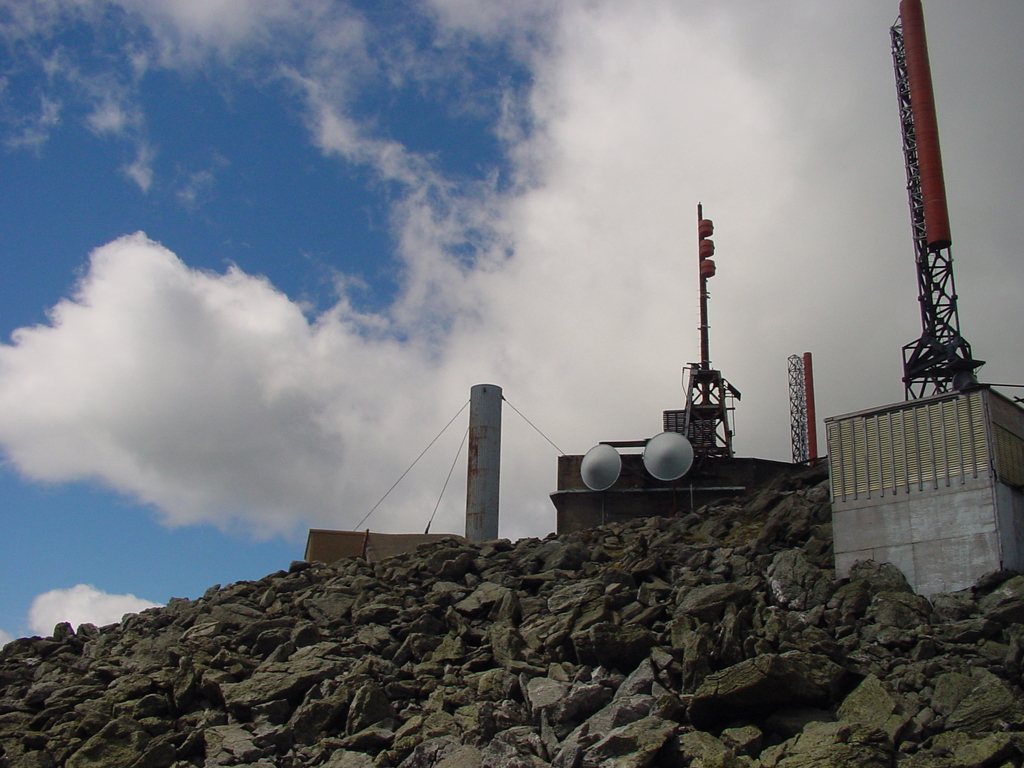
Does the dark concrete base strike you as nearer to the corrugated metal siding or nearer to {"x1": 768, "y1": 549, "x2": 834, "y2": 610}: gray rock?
the corrugated metal siding

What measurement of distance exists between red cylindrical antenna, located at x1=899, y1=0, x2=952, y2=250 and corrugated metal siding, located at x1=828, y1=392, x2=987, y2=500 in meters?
13.3

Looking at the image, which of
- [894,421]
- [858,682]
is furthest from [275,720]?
[894,421]

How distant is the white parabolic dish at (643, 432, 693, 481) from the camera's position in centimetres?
4044

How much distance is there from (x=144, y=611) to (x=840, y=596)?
21.2 metres

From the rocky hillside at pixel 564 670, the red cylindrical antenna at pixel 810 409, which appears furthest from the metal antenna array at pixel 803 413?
the rocky hillside at pixel 564 670

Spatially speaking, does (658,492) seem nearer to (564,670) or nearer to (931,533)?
(931,533)

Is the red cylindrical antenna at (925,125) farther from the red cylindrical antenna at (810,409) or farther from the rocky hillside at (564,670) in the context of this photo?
the red cylindrical antenna at (810,409)

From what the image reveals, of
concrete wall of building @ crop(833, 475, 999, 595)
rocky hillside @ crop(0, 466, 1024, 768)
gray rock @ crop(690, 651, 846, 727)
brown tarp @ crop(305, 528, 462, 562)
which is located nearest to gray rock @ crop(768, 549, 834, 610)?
rocky hillside @ crop(0, 466, 1024, 768)

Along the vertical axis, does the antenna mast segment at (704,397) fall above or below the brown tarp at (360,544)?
above

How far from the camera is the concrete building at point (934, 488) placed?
22.3 meters

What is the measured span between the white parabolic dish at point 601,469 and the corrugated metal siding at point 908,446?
16.0 m

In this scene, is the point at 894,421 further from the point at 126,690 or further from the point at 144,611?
the point at 144,611

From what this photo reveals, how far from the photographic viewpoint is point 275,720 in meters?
21.4

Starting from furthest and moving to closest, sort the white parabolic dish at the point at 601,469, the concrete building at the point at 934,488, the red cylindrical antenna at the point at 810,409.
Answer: the red cylindrical antenna at the point at 810,409 < the white parabolic dish at the point at 601,469 < the concrete building at the point at 934,488
